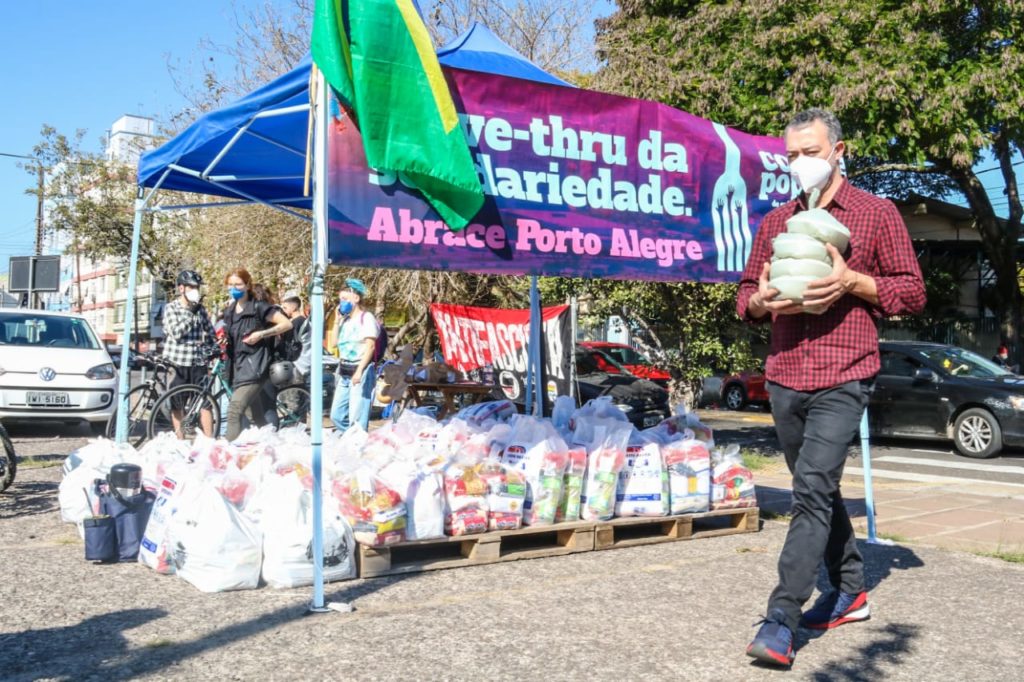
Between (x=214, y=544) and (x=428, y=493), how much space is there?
1.16 meters

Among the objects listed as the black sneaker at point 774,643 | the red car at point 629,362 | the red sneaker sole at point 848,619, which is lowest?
the red sneaker sole at point 848,619

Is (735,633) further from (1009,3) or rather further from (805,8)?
(1009,3)

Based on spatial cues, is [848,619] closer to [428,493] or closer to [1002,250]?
[428,493]

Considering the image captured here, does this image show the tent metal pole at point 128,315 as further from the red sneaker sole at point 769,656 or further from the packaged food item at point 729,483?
the red sneaker sole at point 769,656

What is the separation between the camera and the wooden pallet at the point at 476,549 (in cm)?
506

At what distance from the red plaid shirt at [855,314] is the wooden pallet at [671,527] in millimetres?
2173

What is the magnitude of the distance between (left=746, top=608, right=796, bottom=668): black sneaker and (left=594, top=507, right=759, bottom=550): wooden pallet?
2.18 metres

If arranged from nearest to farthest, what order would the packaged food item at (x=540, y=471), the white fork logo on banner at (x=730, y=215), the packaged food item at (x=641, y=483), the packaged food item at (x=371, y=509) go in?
the packaged food item at (x=371, y=509) → the packaged food item at (x=540, y=471) → the packaged food item at (x=641, y=483) → the white fork logo on banner at (x=730, y=215)

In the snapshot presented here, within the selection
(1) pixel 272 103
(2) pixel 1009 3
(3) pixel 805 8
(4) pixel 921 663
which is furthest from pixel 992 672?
(2) pixel 1009 3

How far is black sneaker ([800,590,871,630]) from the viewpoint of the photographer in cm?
424

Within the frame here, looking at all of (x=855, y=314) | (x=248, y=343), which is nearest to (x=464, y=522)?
(x=855, y=314)

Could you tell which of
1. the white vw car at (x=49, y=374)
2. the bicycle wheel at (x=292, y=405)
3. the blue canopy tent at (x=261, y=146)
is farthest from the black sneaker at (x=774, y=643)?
the white vw car at (x=49, y=374)

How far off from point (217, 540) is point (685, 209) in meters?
3.53

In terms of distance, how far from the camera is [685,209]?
6.19 meters
